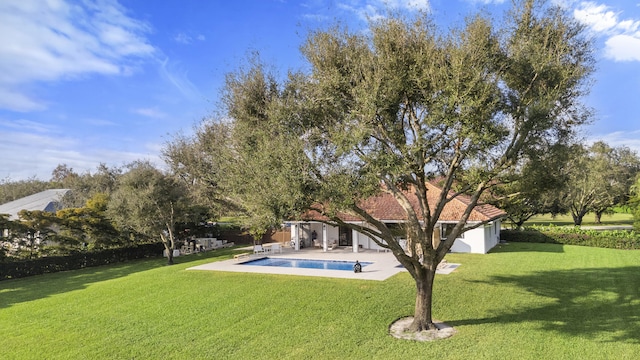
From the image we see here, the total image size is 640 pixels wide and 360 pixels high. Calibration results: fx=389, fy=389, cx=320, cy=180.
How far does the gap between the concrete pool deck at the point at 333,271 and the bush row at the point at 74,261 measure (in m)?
8.98

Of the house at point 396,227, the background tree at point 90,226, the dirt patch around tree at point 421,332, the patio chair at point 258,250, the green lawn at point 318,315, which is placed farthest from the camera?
the patio chair at point 258,250

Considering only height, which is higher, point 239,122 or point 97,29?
point 97,29

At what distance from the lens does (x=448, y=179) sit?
11414 mm

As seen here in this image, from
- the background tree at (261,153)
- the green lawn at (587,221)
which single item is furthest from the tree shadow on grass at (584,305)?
the green lawn at (587,221)

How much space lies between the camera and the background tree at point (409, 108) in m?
9.26

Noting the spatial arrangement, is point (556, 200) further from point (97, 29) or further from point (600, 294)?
point (97, 29)

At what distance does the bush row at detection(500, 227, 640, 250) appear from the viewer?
28.3 metres

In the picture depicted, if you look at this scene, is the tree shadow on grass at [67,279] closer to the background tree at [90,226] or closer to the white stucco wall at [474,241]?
the background tree at [90,226]

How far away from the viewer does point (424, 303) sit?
37.7 ft

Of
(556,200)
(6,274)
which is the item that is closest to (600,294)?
(6,274)

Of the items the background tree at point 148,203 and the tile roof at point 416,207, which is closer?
the background tree at point 148,203

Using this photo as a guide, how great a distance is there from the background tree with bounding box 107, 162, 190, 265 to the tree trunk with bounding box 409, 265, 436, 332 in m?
19.6

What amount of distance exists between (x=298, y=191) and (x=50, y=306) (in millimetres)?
13413

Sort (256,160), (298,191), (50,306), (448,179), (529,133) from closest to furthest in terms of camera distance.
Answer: (298,191) < (256,160) < (529,133) < (448,179) < (50,306)
